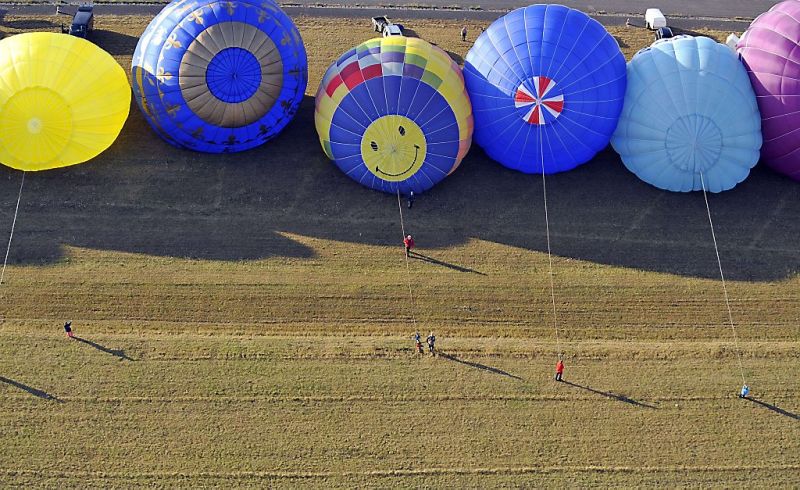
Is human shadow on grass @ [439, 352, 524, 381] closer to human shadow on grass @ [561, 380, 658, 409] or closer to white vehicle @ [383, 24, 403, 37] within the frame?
human shadow on grass @ [561, 380, 658, 409]

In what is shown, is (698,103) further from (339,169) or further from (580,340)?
(339,169)

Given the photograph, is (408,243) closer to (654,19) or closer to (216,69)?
(216,69)

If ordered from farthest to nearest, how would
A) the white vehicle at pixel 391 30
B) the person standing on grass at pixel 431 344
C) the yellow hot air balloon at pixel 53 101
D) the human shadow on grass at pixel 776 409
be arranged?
the white vehicle at pixel 391 30 → the yellow hot air balloon at pixel 53 101 → the person standing on grass at pixel 431 344 → the human shadow on grass at pixel 776 409

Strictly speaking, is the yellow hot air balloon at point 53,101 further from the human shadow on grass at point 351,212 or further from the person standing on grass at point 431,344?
the person standing on grass at point 431,344

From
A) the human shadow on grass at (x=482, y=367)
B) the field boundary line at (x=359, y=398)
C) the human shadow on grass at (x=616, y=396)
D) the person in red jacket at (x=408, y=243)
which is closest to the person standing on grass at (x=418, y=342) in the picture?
the human shadow on grass at (x=482, y=367)

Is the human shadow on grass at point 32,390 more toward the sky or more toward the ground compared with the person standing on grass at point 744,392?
more toward the ground

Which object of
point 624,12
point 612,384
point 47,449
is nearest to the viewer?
point 47,449

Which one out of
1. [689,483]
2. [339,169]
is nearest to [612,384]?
[689,483]
